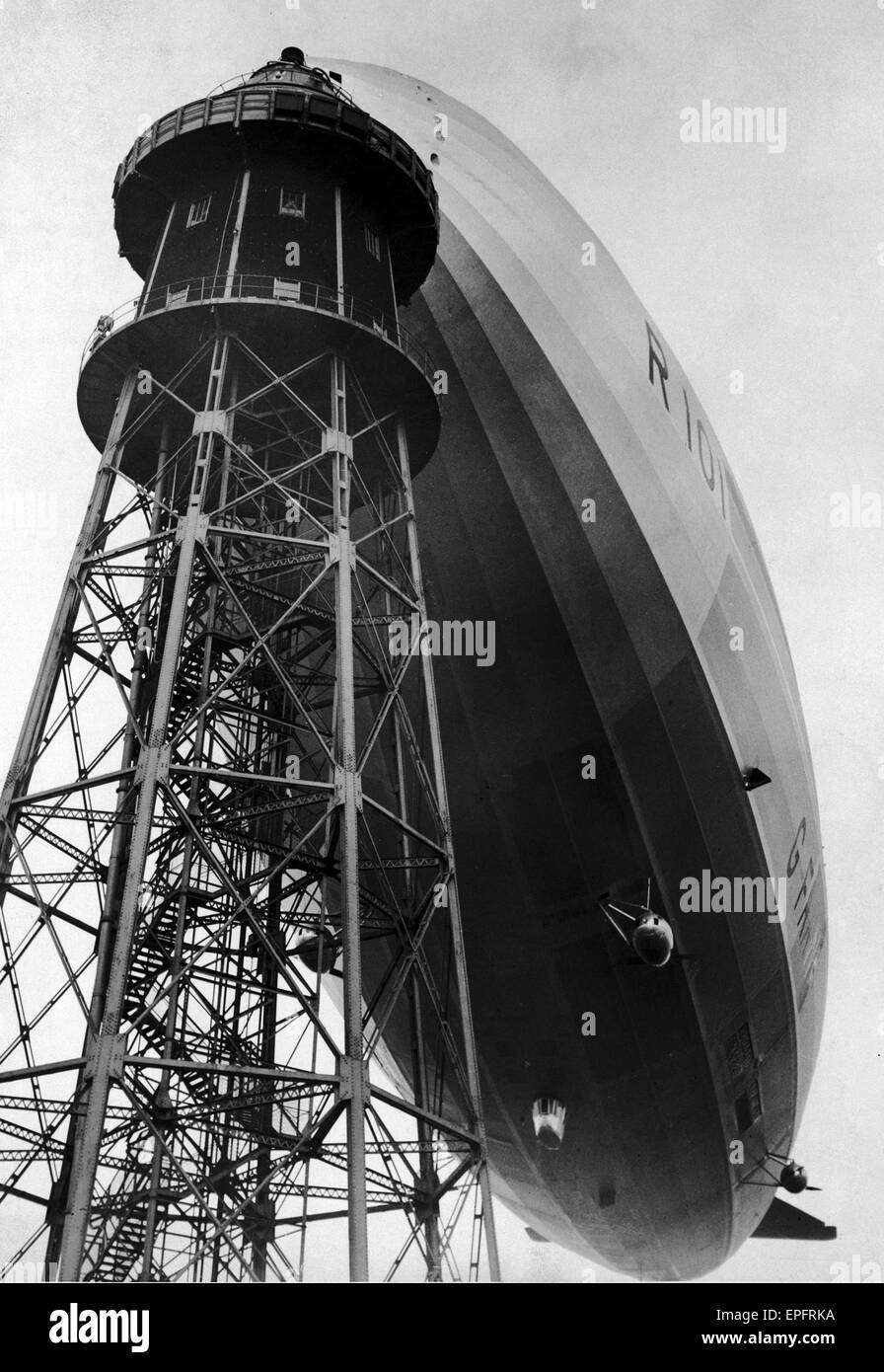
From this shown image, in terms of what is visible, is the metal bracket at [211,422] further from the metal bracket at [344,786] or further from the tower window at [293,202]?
the metal bracket at [344,786]

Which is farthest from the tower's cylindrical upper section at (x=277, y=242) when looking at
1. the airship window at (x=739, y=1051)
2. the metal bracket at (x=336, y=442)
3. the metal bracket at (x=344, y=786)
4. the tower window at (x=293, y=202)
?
the airship window at (x=739, y=1051)

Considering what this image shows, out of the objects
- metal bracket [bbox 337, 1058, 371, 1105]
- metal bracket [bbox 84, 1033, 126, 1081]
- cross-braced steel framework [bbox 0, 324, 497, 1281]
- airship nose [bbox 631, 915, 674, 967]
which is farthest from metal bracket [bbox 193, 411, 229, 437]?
airship nose [bbox 631, 915, 674, 967]

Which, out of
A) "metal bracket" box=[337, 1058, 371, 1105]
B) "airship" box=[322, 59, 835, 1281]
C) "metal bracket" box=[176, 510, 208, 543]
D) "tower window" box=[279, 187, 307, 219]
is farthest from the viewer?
"tower window" box=[279, 187, 307, 219]

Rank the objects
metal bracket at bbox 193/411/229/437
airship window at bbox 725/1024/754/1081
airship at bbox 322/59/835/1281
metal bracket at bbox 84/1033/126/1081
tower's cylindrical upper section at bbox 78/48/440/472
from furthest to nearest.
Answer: airship window at bbox 725/1024/754/1081
airship at bbox 322/59/835/1281
tower's cylindrical upper section at bbox 78/48/440/472
metal bracket at bbox 193/411/229/437
metal bracket at bbox 84/1033/126/1081

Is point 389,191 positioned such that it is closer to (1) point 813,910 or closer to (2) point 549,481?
(2) point 549,481

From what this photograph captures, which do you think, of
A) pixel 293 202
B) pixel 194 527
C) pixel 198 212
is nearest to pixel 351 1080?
pixel 194 527

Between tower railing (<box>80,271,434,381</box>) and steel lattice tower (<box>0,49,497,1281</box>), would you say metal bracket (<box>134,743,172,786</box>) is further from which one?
tower railing (<box>80,271,434,381</box>)

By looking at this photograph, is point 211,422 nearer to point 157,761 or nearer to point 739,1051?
point 157,761
